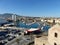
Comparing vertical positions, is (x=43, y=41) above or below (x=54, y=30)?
below

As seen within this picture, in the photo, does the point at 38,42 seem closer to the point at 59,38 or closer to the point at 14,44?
the point at 59,38

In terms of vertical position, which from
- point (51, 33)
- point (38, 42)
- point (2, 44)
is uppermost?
point (51, 33)

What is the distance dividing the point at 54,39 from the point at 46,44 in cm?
166

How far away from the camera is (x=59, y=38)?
45.4 feet

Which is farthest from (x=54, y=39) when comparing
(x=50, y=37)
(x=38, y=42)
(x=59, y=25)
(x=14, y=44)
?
(x=14, y=44)

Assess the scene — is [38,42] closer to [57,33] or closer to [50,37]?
[50,37]

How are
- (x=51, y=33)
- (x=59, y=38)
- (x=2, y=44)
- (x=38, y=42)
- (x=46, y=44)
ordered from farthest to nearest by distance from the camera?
(x=2, y=44) < (x=38, y=42) < (x=46, y=44) < (x=51, y=33) < (x=59, y=38)

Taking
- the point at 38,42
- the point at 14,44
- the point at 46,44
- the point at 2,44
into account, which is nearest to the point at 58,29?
the point at 46,44

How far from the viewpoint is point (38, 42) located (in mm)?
17078

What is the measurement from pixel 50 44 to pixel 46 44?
30.9 inches

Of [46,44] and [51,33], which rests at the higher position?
[51,33]

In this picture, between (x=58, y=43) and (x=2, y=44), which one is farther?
(x=2, y=44)

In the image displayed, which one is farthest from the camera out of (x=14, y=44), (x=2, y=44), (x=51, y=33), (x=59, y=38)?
(x=2, y=44)

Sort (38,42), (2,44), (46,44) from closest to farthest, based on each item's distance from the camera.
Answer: (46,44)
(38,42)
(2,44)
